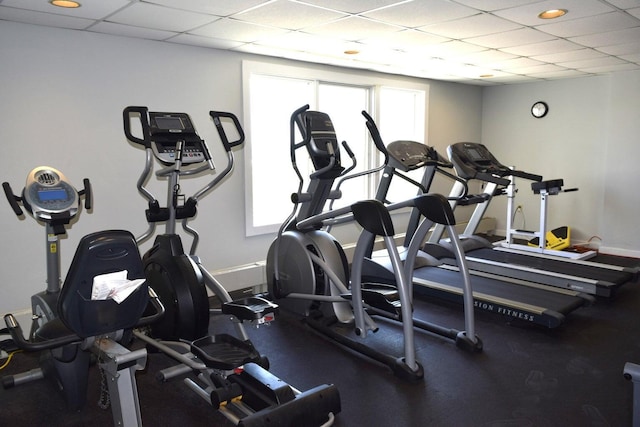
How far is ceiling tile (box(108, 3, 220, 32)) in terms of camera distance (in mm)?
3107

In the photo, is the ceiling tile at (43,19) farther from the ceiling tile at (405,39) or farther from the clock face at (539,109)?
the clock face at (539,109)

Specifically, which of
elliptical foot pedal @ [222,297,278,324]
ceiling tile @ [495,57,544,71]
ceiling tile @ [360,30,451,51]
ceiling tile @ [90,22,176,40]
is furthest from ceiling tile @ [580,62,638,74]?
elliptical foot pedal @ [222,297,278,324]

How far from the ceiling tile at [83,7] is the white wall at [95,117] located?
499mm

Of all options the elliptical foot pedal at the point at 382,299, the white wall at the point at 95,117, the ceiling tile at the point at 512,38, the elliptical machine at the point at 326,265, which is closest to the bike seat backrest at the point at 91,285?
the elliptical machine at the point at 326,265

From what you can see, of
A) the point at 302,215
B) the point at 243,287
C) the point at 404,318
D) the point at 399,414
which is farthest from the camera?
the point at 243,287

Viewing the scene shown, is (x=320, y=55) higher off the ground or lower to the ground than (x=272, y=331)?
higher

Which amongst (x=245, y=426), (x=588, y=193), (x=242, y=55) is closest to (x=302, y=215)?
(x=242, y=55)

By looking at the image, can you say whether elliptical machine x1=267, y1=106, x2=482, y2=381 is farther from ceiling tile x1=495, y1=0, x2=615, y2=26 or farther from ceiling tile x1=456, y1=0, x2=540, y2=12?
ceiling tile x1=495, y1=0, x2=615, y2=26

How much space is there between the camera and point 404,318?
2.81 meters

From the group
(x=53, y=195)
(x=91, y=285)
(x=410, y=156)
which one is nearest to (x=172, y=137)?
(x=53, y=195)

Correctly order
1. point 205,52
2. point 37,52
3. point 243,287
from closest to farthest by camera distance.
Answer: point 37,52
point 205,52
point 243,287

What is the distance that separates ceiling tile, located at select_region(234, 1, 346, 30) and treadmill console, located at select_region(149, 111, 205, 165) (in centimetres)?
88

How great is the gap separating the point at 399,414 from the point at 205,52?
3462 millimetres

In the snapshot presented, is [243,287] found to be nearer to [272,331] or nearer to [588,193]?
[272,331]
